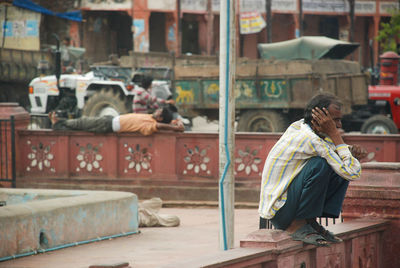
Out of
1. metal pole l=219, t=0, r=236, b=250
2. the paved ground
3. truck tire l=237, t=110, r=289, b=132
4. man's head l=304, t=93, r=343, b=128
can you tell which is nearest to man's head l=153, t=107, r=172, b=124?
the paved ground

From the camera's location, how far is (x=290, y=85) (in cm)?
2003

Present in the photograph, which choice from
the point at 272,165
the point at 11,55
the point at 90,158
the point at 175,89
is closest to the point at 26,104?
the point at 11,55

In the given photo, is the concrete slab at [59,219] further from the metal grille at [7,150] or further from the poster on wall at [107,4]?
the poster on wall at [107,4]

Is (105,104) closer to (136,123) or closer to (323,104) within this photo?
(136,123)

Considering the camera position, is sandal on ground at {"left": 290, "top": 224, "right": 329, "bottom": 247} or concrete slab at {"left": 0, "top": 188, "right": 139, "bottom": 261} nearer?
sandal on ground at {"left": 290, "top": 224, "right": 329, "bottom": 247}

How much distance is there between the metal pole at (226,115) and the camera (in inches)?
235

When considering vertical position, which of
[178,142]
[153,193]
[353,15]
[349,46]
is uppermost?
[353,15]

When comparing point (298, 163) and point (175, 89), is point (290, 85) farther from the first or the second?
point (298, 163)

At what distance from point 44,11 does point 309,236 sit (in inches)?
1236

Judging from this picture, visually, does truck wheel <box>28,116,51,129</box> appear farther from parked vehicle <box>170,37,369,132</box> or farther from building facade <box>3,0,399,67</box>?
building facade <box>3,0,399,67</box>

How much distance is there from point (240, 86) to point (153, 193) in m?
9.20

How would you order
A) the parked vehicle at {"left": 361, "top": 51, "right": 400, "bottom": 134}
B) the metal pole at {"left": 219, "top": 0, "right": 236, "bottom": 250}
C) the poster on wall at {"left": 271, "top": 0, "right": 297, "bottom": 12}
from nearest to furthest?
1. the metal pole at {"left": 219, "top": 0, "right": 236, "bottom": 250}
2. the parked vehicle at {"left": 361, "top": 51, "right": 400, "bottom": 134}
3. the poster on wall at {"left": 271, "top": 0, "right": 297, "bottom": 12}

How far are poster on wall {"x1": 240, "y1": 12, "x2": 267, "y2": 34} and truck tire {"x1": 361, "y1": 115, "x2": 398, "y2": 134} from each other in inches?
750

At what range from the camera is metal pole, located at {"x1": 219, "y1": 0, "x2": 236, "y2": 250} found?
597cm
